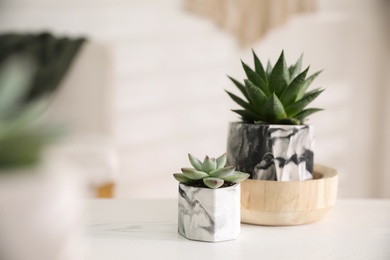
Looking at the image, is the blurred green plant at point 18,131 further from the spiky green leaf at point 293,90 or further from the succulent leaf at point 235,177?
the spiky green leaf at point 293,90

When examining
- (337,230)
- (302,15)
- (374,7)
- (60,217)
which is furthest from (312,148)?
(374,7)

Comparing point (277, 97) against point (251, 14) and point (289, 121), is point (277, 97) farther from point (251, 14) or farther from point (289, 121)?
point (251, 14)

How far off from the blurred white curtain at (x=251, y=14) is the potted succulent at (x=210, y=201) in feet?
6.38

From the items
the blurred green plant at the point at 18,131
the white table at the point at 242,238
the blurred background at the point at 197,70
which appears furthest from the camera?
the blurred background at the point at 197,70

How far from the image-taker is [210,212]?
79cm

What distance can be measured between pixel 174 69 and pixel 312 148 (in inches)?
70.3

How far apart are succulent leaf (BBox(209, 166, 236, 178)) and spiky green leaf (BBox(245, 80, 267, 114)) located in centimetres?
A: 17

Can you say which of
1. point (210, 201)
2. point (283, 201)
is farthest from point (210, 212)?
point (283, 201)

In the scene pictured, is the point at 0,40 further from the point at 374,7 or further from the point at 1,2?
the point at 374,7

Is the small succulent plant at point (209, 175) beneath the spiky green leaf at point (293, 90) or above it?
beneath

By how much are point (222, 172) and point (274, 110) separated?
18 centimetres

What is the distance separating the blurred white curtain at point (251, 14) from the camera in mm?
2691

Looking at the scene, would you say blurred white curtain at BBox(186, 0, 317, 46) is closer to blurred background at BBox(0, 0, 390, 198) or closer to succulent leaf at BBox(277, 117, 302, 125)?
blurred background at BBox(0, 0, 390, 198)

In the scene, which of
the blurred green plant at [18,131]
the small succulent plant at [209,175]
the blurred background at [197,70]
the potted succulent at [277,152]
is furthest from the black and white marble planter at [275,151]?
the blurred background at [197,70]
